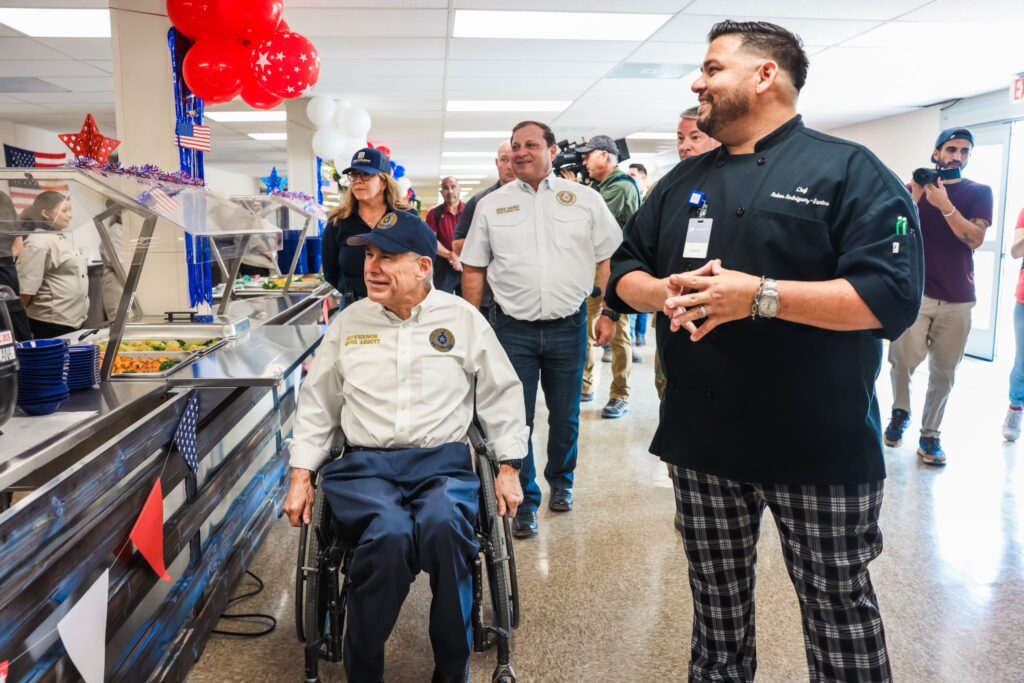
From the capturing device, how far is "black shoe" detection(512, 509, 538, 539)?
298 centimetres

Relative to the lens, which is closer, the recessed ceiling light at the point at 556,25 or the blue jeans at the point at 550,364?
the blue jeans at the point at 550,364

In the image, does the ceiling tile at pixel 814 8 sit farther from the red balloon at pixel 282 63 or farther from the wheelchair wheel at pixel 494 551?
the wheelchair wheel at pixel 494 551

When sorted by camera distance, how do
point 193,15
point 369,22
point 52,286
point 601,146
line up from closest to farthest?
point 193,15 < point 52,286 < point 601,146 < point 369,22

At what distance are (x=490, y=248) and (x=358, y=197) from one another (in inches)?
33.8

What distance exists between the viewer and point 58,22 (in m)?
4.87

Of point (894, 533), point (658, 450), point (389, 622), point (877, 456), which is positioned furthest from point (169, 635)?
point (894, 533)

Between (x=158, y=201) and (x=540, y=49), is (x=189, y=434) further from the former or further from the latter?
(x=540, y=49)

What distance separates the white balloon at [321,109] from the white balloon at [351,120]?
10cm

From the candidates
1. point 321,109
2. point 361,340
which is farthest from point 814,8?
point 321,109

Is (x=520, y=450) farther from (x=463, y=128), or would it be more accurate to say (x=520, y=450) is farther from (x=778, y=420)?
(x=463, y=128)

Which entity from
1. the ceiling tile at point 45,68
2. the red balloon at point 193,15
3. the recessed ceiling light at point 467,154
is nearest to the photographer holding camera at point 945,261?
the red balloon at point 193,15

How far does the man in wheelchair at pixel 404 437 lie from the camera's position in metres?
1.76

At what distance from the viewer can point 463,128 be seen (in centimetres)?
994

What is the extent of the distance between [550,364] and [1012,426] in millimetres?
3106
